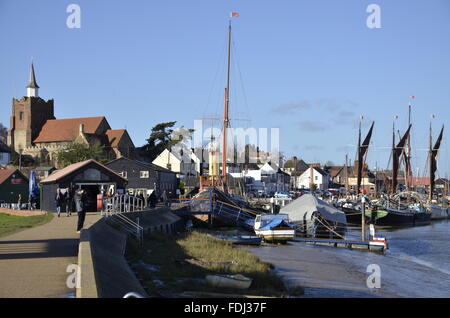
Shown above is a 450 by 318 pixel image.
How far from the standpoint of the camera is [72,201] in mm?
34969

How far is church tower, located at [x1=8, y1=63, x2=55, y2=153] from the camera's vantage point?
13688cm

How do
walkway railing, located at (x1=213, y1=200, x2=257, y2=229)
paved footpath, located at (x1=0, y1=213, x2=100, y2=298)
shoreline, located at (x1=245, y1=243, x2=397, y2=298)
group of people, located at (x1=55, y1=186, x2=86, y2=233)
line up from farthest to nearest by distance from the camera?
walkway railing, located at (x1=213, y1=200, x2=257, y2=229)
group of people, located at (x1=55, y1=186, x2=86, y2=233)
shoreline, located at (x1=245, y1=243, x2=397, y2=298)
paved footpath, located at (x1=0, y1=213, x2=100, y2=298)

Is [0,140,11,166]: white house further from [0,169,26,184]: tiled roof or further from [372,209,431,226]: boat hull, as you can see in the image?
[372,209,431,226]: boat hull

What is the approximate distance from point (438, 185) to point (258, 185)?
8075 centimetres

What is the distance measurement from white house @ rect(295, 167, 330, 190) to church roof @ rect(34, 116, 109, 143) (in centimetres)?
5547

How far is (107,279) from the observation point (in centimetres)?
1188

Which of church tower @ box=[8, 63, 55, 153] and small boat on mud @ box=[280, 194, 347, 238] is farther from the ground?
church tower @ box=[8, 63, 55, 153]

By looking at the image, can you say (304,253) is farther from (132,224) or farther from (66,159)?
(66,159)

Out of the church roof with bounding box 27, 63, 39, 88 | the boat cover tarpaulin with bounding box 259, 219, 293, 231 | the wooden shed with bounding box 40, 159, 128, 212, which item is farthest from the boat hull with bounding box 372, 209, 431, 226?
the church roof with bounding box 27, 63, 39, 88

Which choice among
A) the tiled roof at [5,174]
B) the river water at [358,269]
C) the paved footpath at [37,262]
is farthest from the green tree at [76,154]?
the paved footpath at [37,262]

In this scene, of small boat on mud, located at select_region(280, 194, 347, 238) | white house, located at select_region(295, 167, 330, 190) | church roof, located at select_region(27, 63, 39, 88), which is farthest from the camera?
white house, located at select_region(295, 167, 330, 190)

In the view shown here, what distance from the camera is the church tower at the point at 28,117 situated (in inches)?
5389

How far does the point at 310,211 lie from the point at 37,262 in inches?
1172
